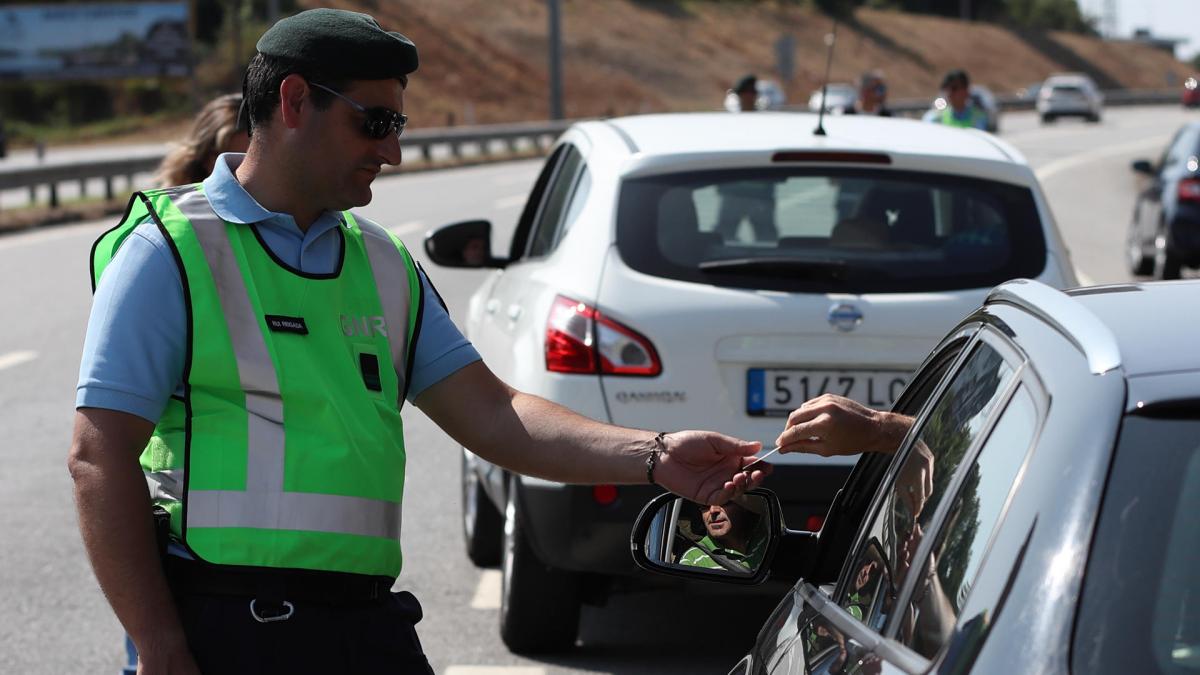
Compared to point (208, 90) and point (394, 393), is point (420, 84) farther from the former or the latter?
point (394, 393)

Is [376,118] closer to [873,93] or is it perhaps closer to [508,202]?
[873,93]

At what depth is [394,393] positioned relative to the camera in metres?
2.98

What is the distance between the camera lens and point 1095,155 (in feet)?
140

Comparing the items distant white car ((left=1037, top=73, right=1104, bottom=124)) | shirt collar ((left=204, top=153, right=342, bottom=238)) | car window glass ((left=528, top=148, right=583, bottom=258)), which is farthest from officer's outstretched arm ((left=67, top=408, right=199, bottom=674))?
distant white car ((left=1037, top=73, right=1104, bottom=124))

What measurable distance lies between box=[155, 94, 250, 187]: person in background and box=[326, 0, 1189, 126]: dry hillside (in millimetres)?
49922

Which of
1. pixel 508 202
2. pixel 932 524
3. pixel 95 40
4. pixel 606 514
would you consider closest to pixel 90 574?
pixel 606 514

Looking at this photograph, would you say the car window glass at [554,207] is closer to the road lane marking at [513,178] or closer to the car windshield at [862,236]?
the car windshield at [862,236]

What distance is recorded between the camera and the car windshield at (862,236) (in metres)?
5.59

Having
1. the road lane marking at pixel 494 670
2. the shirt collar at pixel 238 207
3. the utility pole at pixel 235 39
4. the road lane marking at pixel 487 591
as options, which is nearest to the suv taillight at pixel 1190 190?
the road lane marking at pixel 487 591

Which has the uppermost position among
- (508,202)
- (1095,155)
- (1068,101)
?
(508,202)

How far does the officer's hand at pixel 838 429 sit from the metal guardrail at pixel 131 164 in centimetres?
2232

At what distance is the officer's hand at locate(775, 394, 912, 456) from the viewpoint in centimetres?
321

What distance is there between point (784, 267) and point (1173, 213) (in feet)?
37.7

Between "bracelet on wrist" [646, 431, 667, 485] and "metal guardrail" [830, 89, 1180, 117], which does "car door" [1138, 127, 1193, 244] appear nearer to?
"bracelet on wrist" [646, 431, 667, 485]
